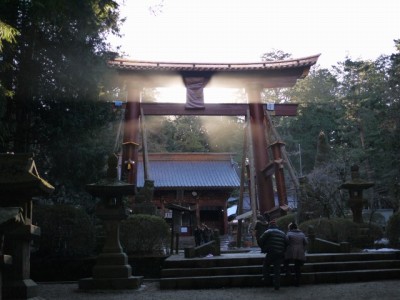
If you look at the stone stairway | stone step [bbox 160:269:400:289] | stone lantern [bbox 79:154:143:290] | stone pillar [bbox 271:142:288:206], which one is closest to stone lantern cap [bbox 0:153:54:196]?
stone lantern [bbox 79:154:143:290]

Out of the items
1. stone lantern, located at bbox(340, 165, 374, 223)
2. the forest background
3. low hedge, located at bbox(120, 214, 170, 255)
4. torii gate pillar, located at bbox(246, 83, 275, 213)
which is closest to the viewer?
the forest background

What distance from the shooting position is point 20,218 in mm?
7961

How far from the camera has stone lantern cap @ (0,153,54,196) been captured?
319 inches

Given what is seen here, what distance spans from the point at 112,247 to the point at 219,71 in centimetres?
1141

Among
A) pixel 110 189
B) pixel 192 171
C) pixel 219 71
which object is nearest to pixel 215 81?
pixel 219 71

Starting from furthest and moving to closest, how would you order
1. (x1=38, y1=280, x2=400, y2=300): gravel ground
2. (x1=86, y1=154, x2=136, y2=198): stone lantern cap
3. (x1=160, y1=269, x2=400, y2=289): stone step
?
(x1=86, y1=154, x2=136, y2=198): stone lantern cap < (x1=160, y1=269, x2=400, y2=289): stone step < (x1=38, y1=280, x2=400, y2=300): gravel ground

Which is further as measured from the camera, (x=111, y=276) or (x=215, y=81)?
(x=215, y=81)

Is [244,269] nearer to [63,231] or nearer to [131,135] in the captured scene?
[63,231]

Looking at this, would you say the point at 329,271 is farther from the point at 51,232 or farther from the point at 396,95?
the point at 396,95

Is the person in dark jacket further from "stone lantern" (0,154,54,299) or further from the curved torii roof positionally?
the curved torii roof

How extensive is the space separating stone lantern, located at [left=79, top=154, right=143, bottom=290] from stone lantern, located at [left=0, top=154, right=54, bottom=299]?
97.9 inches

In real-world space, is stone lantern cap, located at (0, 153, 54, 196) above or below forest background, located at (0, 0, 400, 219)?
below

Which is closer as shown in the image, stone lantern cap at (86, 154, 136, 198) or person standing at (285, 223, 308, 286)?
person standing at (285, 223, 308, 286)

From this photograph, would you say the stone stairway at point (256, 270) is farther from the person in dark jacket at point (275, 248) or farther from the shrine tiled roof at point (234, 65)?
the shrine tiled roof at point (234, 65)
